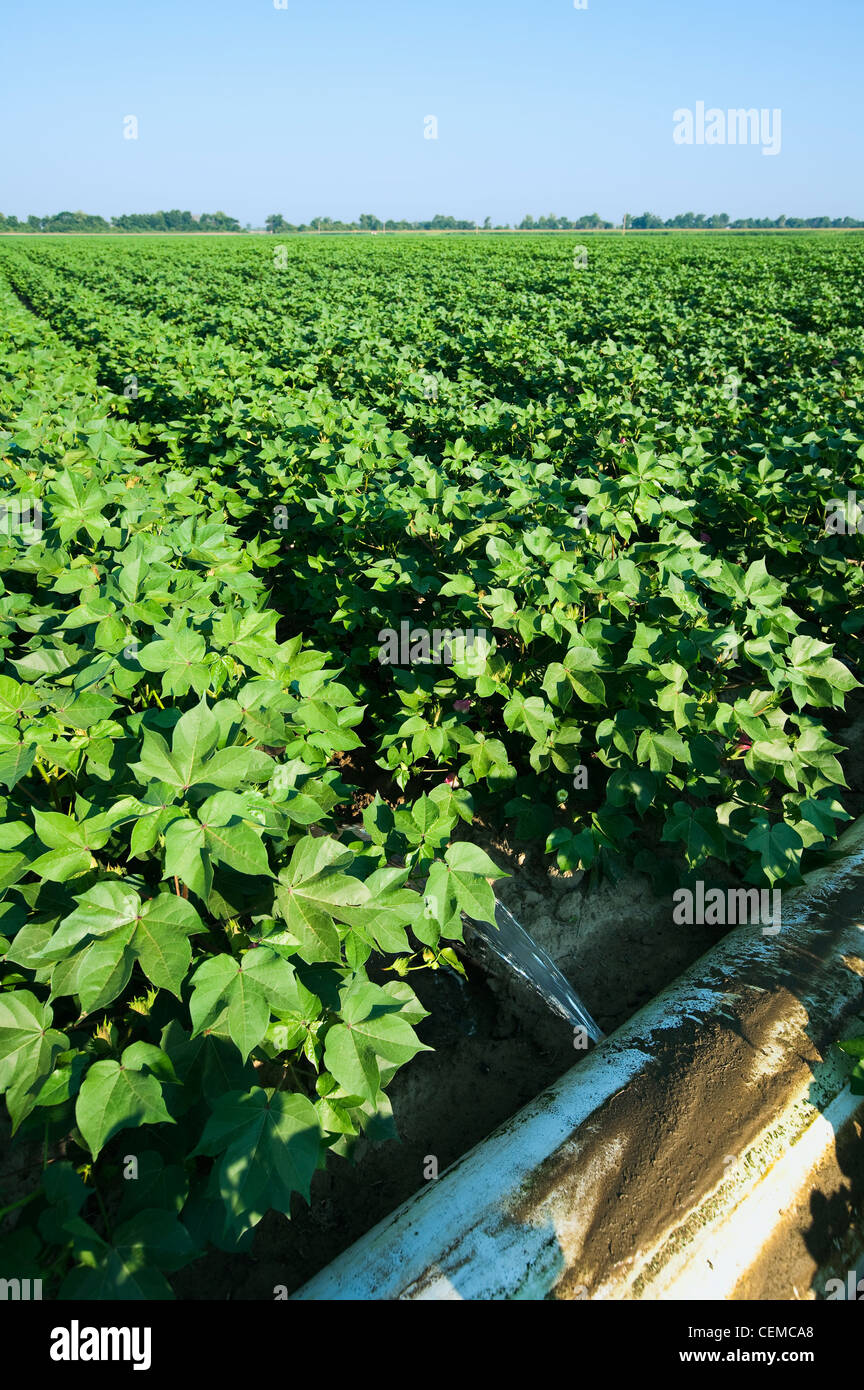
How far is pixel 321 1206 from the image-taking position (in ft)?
6.04

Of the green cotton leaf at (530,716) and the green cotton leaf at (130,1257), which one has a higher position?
the green cotton leaf at (530,716)

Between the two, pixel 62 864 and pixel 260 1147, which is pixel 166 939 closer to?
pixel 62 864

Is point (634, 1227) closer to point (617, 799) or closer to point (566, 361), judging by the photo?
point (617, 799)

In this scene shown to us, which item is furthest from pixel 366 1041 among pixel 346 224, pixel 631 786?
pixel 346 224

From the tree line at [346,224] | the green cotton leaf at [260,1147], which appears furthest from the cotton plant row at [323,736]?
the tree line at [346,224]

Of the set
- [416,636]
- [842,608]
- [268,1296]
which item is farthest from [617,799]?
[842,608]

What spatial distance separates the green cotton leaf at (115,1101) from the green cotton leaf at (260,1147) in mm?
104

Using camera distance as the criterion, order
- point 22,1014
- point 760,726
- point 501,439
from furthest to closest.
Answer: point 501,439 < point 760,726 < point 22,1014

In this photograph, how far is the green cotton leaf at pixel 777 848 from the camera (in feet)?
6.84

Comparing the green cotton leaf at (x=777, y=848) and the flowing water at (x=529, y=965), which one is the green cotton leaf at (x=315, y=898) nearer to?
the flowing water at (x=529, y=965)

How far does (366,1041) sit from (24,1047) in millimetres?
611

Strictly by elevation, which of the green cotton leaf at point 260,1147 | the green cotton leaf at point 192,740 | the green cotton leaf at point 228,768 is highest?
the green cotton leaf at point 192,740

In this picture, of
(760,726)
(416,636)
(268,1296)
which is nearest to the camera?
(268,1296)
